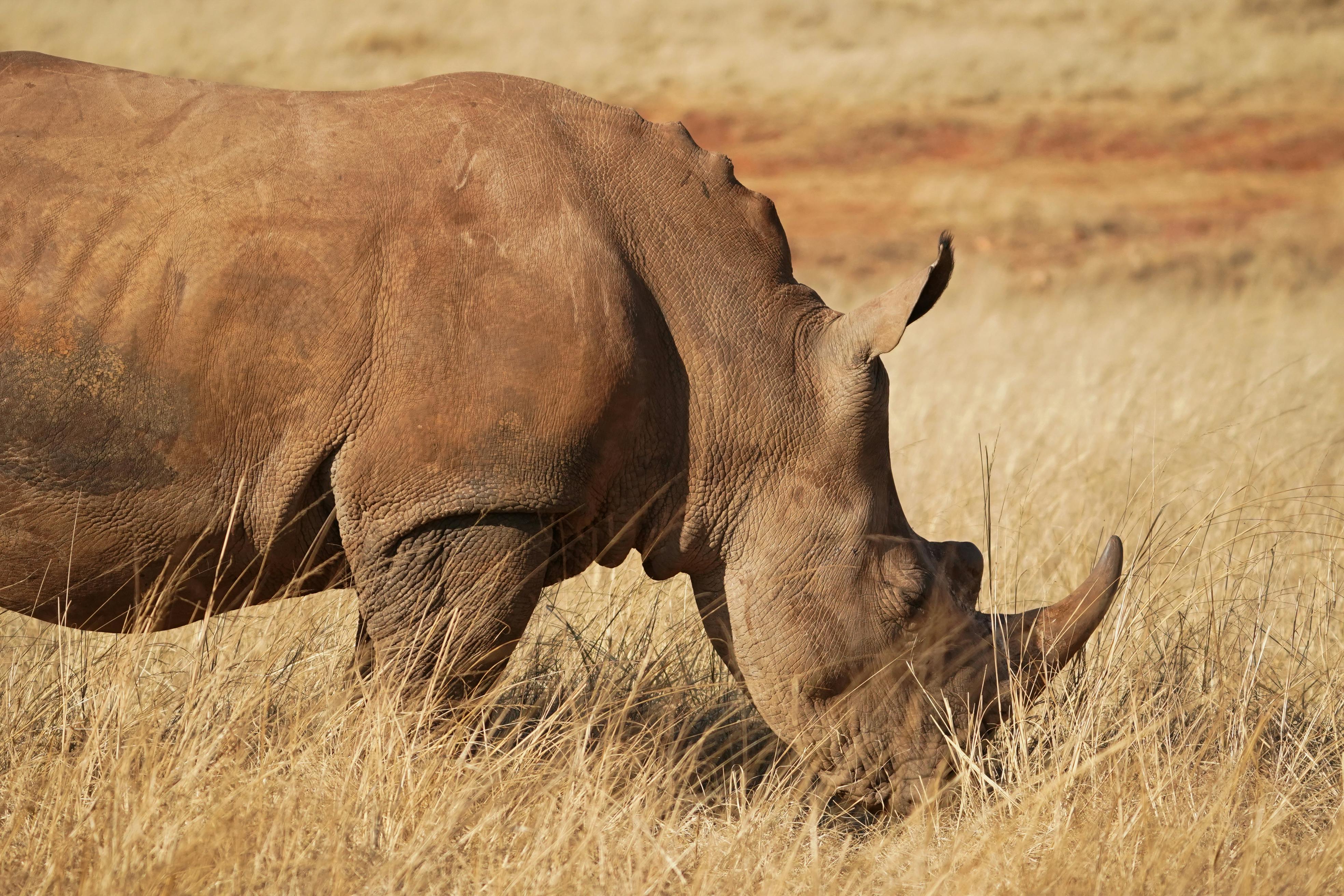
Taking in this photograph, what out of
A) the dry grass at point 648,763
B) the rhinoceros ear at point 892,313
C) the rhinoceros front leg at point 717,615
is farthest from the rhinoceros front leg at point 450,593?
the rhinoceros ear at point 892,313

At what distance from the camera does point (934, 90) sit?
68.7 feet

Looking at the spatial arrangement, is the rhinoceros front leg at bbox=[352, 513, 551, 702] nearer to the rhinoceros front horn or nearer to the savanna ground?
the savanna ground

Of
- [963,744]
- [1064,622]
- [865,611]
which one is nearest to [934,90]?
[1064,622]

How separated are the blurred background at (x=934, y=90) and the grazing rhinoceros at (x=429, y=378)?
39.7 feet

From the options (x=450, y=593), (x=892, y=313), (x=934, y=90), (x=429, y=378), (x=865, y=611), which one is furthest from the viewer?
(x=934, y=90)

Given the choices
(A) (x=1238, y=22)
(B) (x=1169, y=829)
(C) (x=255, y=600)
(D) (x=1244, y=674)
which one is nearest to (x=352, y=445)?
(C) (x=255, y=600)

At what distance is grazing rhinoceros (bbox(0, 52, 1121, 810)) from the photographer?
2852 mm

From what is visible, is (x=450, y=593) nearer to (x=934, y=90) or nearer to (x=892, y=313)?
(x=892, y=313)

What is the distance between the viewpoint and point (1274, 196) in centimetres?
1764

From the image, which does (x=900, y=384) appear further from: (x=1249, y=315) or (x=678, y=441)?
(x=678, y=441)

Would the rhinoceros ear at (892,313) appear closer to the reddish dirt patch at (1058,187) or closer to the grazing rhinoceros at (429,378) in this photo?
the grazing rhinoceros at (429,378)

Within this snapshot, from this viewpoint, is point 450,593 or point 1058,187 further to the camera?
point 1058,187

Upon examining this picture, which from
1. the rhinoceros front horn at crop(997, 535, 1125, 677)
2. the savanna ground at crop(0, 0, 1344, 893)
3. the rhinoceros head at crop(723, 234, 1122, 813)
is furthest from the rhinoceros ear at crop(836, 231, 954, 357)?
the savanna ground at crop(0, 0, 1344, 893)

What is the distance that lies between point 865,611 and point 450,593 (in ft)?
3.45
